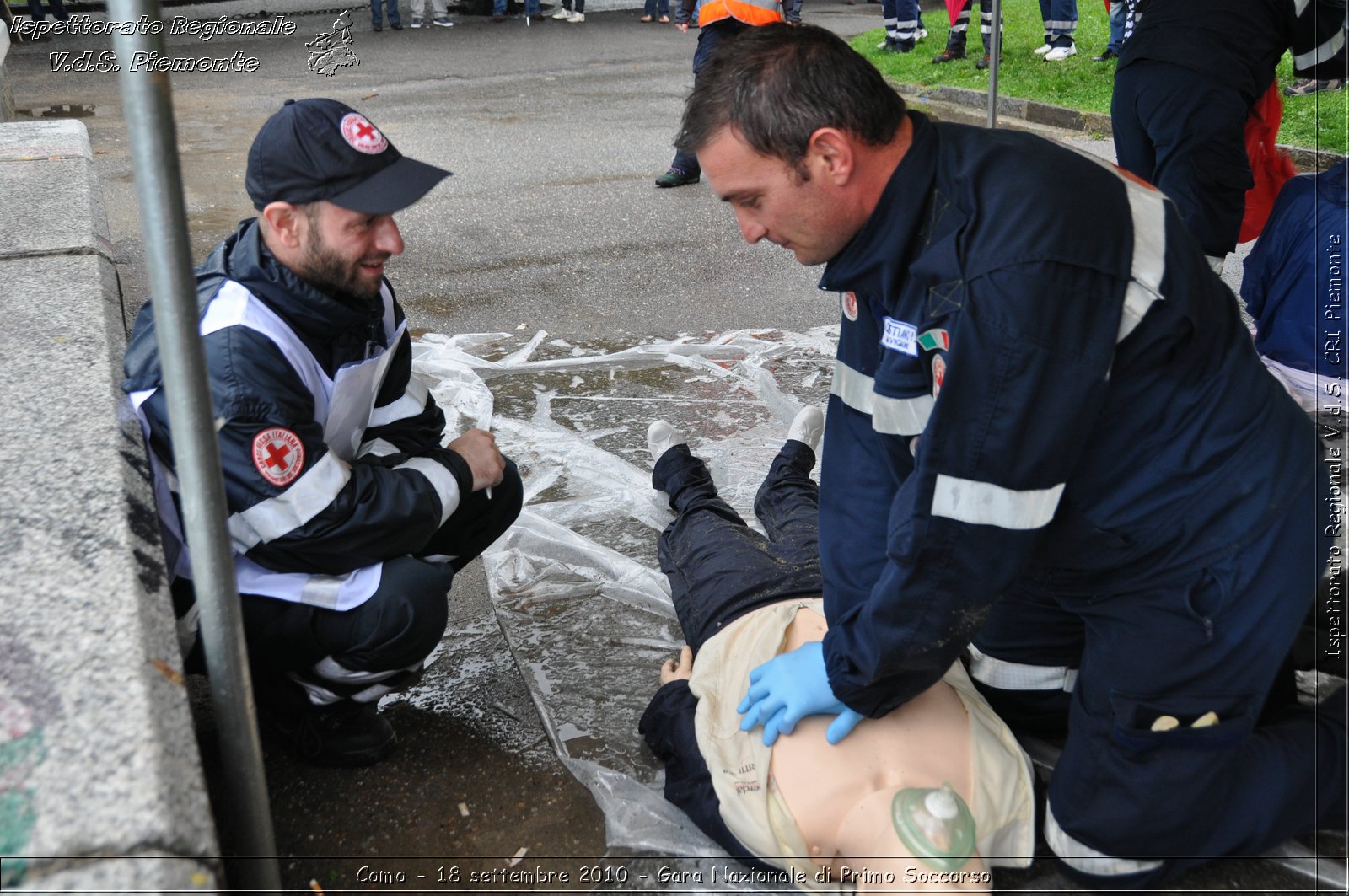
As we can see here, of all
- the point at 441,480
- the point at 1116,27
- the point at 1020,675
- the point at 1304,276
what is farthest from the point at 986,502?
the point at 1116,27

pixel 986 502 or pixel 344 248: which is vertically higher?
pixel 344 248

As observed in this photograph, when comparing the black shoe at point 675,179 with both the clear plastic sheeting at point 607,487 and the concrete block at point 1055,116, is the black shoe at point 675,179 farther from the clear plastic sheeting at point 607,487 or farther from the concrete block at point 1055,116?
the concrete block at point 1055,116

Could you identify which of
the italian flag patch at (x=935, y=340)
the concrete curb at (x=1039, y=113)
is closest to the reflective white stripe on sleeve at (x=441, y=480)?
the italian flag patch at (x=935, y=340)

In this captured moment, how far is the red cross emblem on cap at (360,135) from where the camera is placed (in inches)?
82.4

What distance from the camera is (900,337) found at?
181 centimetres

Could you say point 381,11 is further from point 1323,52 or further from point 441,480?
point 441,480

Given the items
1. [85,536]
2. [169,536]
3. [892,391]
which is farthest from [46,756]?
[892,391]

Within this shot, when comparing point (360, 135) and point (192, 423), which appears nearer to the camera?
point (192, 423)

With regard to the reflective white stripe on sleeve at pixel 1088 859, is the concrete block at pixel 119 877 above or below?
above

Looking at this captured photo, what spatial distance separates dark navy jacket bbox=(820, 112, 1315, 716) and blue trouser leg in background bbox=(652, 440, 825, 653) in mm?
528

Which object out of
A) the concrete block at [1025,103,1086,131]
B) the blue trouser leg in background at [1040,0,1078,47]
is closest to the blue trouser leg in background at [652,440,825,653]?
the concrete block at [1025,103,1086,131]

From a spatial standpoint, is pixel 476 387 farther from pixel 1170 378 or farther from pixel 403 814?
pixel 1170 378

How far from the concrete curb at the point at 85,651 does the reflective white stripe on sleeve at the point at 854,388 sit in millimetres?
1184

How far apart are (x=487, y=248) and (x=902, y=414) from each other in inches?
154
